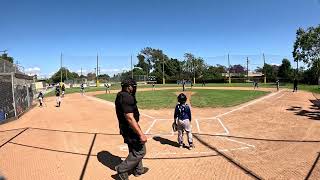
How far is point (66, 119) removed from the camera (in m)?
17.5

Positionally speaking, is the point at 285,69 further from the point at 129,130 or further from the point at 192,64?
the point at 129,130

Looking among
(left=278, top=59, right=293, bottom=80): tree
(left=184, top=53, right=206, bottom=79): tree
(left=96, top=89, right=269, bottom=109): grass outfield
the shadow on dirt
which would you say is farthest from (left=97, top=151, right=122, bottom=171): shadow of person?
(left=184, top=53, right=206, bottom=79): tree

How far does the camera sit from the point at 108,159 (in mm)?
9344

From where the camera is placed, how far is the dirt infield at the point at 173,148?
8.09 metres

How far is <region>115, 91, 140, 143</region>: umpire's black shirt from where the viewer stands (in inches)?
275

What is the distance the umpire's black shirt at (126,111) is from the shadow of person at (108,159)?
1.60m

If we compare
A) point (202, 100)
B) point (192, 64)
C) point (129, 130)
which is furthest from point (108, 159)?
point (192, 64)

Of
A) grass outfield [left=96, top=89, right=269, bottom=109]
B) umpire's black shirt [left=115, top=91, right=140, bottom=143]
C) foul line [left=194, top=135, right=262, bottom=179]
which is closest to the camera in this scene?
umpire's black shirt [left=115, top=91, right=140, bottom=143]

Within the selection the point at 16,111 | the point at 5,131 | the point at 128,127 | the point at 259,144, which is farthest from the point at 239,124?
the point at 16,111

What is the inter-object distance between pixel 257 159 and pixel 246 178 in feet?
5.92

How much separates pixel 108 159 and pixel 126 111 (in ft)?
9.59

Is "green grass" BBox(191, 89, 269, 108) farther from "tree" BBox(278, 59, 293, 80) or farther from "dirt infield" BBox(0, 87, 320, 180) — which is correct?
"tree" BBox(278, 59, 293, 80)

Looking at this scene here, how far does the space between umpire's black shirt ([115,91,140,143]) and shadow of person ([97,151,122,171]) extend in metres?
1.60

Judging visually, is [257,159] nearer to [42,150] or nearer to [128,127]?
[128,127]
